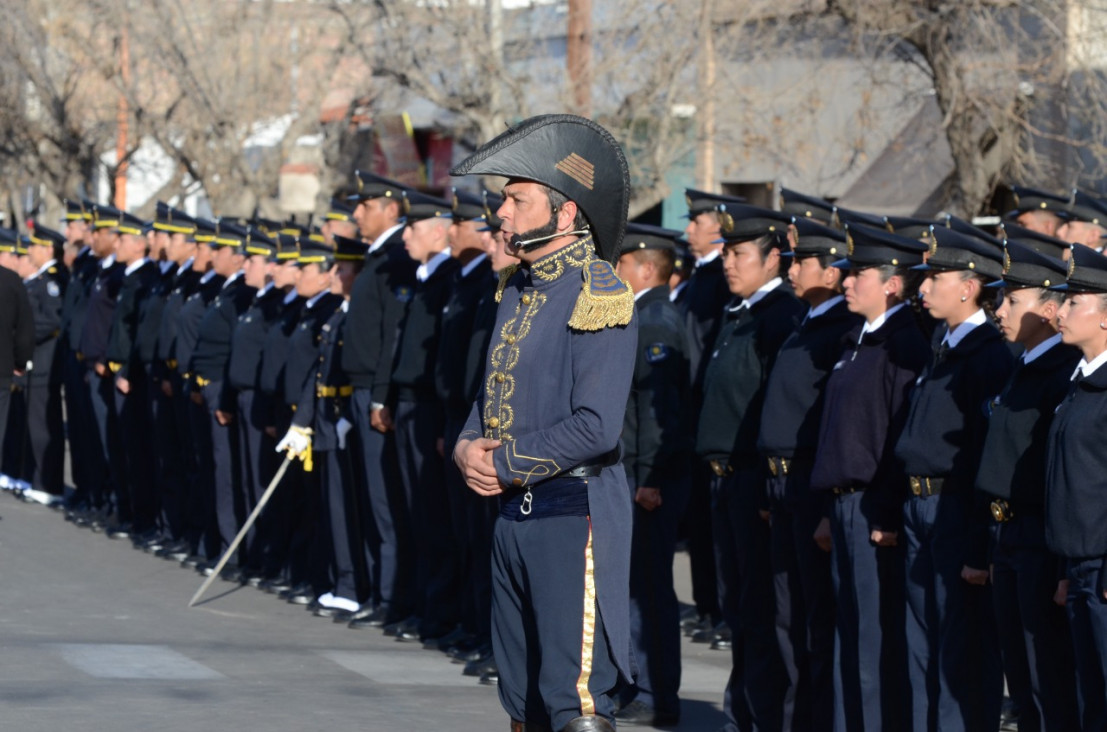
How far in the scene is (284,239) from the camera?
12.6 m

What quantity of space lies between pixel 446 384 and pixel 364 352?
1180 millimetres

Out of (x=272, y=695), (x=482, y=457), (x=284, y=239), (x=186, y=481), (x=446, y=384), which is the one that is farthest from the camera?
(x=186, y=481)

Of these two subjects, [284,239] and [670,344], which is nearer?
[670,344]

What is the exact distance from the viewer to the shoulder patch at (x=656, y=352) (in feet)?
28.8

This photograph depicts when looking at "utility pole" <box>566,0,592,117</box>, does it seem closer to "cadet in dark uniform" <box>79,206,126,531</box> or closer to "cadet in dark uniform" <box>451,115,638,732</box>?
"cadet in dark uniform" <box>79,206,126,531</box>

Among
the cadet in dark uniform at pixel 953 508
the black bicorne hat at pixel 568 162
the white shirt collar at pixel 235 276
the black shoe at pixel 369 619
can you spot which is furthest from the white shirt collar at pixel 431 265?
the black bicorne hat at pixel 568 162

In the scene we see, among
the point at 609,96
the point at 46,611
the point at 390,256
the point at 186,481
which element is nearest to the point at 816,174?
the point at 609,96

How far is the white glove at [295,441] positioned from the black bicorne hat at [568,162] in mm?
5894

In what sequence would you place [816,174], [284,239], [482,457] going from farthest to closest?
[816,174]
[284,239]
[482,457]

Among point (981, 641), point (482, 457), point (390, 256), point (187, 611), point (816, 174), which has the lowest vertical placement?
point (187, 611)

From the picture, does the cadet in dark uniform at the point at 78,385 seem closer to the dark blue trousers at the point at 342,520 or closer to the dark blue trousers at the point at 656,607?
the dark blue trousers at the point at 342,520

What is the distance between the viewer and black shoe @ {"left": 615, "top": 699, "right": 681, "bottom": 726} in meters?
8.69

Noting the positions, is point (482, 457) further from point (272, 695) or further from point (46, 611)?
point (46, 611)

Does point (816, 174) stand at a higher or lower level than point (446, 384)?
higher
